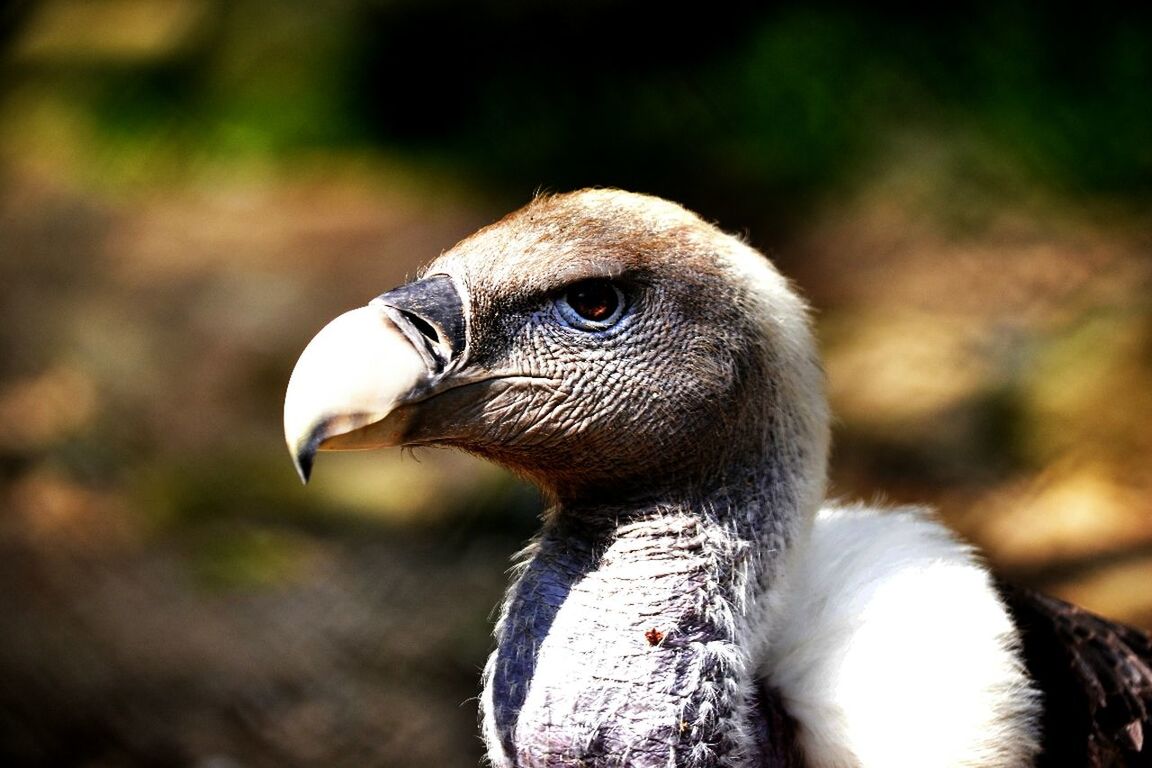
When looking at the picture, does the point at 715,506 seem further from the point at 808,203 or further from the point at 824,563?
the point at 808,203

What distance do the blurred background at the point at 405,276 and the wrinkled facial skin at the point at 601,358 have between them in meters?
2.59

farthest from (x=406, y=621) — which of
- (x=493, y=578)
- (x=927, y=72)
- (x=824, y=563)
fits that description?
(x=927, y=72)

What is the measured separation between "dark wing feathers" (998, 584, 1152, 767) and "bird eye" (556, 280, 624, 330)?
3.22 feet

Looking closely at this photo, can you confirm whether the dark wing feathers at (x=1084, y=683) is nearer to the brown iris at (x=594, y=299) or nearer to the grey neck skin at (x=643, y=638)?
the grey neck skin at (x=643, y=638)

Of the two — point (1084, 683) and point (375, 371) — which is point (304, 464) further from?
point (1084, 683)

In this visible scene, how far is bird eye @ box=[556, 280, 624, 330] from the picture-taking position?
233cm

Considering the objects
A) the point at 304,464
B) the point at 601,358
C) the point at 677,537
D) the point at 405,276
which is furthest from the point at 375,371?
the point at 405,276

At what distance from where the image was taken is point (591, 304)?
7.70 ft

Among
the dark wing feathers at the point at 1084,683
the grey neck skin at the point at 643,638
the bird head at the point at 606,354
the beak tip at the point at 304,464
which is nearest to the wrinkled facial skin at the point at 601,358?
the bird head at the point at 606,354

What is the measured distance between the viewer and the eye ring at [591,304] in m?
2.33

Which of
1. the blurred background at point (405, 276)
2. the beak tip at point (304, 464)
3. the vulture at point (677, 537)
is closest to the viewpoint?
the beak tip at point (304, 464)

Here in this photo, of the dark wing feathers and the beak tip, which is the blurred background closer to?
the dark wing feathers

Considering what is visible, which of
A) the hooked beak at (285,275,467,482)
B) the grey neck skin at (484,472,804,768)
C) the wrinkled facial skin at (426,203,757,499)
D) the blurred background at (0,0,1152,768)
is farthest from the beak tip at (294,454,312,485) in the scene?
the blurred background at (0,0,1152,768)

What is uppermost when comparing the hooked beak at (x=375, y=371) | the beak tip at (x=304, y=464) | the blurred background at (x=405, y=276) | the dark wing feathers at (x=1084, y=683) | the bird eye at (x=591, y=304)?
the blurred background at (x=405, y=276)
